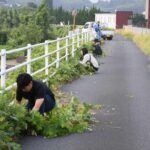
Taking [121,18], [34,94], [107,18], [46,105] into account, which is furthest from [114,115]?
[107,18]

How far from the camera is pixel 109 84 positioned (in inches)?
690

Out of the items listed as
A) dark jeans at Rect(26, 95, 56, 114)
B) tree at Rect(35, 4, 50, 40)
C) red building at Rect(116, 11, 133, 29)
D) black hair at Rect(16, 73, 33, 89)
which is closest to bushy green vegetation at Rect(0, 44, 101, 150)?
dark jeans at Rect(26, 95, 56, 114)

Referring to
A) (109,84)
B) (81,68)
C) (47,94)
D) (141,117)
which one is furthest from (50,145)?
(81,68)

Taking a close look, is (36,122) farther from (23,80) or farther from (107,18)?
(107,18)

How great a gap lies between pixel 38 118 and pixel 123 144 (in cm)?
144

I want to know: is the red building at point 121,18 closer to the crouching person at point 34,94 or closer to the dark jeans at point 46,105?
the dark jeans at point 46,105

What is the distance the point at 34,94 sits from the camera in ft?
31.9

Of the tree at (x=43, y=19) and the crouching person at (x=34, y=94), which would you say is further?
the tree at (x=43, y=19)

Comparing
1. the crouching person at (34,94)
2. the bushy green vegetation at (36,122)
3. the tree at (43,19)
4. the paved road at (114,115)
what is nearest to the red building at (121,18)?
the tree at (43,19)

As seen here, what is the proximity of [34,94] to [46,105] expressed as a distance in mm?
462

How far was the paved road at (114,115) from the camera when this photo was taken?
29.6ft

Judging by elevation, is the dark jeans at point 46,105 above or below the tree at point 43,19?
above

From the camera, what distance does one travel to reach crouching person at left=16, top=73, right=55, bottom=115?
9.25 metres

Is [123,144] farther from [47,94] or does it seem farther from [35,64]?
[35,64]
